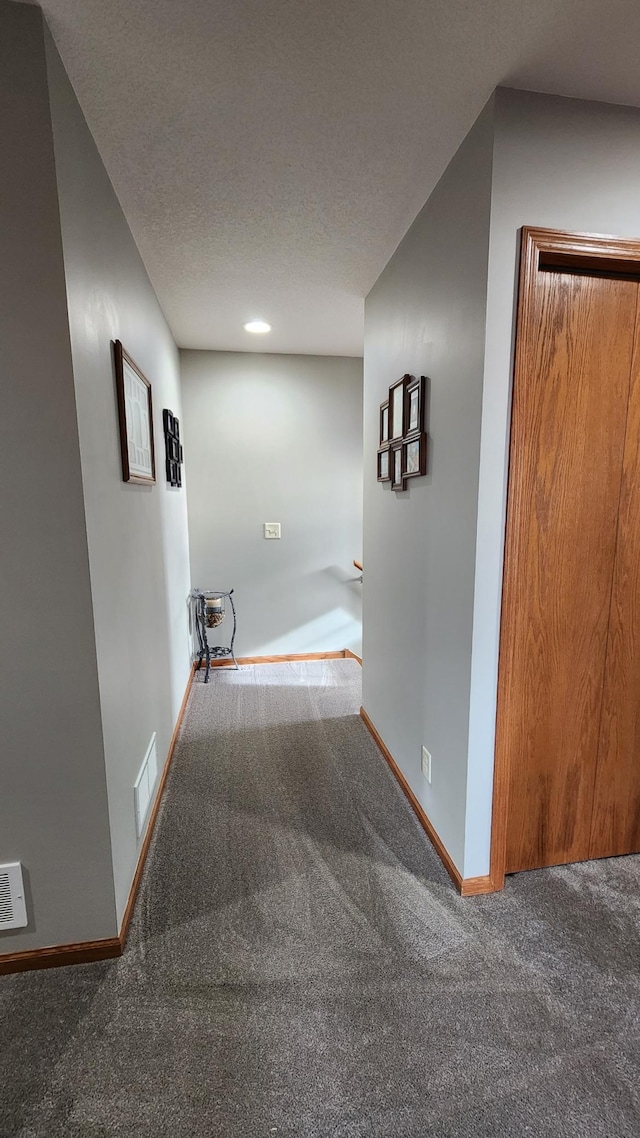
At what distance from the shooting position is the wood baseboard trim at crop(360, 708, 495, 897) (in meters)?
1.57

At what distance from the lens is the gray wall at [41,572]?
1061 mm

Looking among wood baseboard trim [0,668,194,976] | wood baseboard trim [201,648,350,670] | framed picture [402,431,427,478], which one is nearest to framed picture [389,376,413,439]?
framed picture [402,431,427,478]

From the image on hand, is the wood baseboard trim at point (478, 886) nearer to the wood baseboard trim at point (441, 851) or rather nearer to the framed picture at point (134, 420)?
the wood baseboard trim at point (441, 851)

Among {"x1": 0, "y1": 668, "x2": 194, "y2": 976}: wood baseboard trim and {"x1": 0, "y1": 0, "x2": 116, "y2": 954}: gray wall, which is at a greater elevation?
{"x1": 0, "y1": 0, "x2": 116, "y2": 954}: gray wall

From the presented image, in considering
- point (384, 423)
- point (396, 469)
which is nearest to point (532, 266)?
point (396, 469)

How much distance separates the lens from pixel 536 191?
4.22 ft

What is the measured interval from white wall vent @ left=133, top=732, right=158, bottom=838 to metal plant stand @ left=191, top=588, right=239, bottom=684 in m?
1.46

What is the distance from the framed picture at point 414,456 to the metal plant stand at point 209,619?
2.06 metres

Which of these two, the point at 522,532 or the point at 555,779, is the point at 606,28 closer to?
the point at 522,532

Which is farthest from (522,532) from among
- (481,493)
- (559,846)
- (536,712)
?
(559,846)

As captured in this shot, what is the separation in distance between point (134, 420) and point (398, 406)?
1.07 metres

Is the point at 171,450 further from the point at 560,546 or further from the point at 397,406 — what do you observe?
the point at 560,546

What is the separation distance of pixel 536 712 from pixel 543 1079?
86cm

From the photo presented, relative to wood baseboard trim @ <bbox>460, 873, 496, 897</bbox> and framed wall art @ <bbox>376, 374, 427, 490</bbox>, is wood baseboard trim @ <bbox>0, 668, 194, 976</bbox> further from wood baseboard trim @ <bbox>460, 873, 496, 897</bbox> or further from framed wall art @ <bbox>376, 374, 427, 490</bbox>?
framed wall art @ <bbox>376, 374, 427, 490</bbox>
